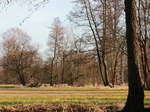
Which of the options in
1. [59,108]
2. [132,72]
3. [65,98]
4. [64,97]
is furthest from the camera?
[64,97]

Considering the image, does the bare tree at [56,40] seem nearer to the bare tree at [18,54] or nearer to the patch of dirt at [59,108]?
the bare tree at [18,54]

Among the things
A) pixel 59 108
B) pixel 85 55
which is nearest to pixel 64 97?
pixel 59 108

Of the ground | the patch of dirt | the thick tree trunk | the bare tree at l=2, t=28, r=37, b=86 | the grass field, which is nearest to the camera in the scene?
the thick tree trunk

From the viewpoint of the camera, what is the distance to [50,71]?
75625mm

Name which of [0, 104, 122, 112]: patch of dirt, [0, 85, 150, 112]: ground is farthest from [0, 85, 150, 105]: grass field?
[0, 104, 122, 112]: patch of dirt

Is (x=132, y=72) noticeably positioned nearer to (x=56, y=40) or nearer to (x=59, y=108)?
(x=59, y=108)

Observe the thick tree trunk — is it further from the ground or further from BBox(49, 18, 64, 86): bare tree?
BBox(49, 18, 64, 86): bare tree

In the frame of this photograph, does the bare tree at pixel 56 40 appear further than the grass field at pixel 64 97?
Yes

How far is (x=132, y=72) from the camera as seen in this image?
44.3 ft

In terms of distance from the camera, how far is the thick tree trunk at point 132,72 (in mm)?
13148

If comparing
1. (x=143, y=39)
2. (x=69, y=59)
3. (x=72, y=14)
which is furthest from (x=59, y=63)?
(x=143, y=39)

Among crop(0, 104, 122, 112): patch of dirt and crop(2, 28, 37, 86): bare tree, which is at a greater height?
crop(2, 28, 37, 86): bare tree

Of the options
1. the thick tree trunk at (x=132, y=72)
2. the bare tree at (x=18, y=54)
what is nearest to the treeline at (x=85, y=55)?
the bare tree at (x=18, y=54)

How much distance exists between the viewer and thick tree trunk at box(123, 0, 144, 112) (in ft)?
43.1
